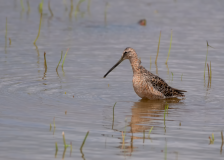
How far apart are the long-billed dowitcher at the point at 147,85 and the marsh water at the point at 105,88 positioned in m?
0.17

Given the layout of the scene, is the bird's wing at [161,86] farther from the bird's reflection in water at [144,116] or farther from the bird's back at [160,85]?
the bird's reflection in water at [144,116]

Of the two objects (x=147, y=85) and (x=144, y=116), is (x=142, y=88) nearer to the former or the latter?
(x=147, y=85)

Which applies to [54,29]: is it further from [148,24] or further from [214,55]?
[214,55]

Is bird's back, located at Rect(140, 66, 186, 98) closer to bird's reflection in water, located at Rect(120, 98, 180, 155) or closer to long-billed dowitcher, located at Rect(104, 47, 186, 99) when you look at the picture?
long-billed dowitcher, located at Rect(104, 47, 186, 99)

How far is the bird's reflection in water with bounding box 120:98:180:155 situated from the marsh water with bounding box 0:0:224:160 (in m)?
0.01

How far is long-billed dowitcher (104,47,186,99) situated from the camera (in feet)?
24.1

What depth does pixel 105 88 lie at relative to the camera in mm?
7914

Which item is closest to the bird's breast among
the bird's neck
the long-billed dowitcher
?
the long-billed dowitcher

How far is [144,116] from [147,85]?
3.83 feet

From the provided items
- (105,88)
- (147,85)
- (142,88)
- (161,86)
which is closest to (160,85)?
(161,86)

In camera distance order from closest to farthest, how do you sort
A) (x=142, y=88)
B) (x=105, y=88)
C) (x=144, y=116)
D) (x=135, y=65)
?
(x=144, y=116) → (x=142, y=88) → (x=135, y=65) → (x=105, y=88)

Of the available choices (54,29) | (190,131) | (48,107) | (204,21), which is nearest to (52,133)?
(48,107)

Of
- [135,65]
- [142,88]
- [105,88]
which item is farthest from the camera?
[105,88]

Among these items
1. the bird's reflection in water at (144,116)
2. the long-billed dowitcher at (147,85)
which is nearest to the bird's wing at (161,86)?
the long-billed dowitcher at (147,85)
